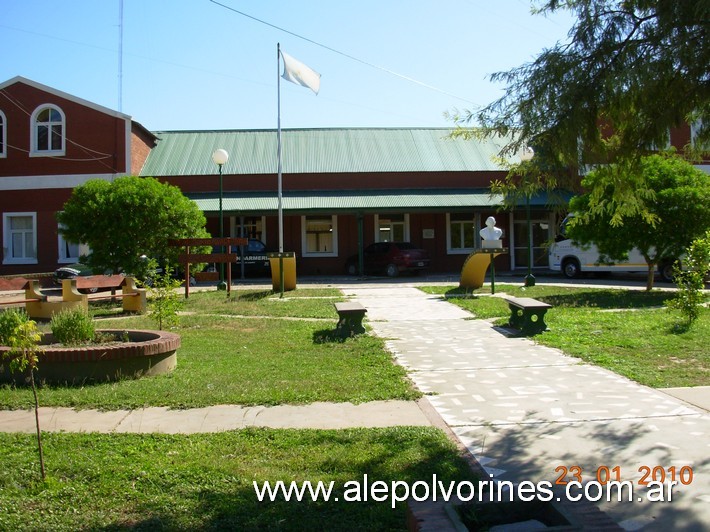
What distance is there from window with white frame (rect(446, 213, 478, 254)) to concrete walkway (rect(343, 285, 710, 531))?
20641 millimetres

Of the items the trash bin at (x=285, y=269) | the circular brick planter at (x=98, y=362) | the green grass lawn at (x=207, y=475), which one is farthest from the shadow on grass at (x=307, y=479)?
the trash bin at (x=285, y=269)

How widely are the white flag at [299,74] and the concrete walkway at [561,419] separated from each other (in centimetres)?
1690

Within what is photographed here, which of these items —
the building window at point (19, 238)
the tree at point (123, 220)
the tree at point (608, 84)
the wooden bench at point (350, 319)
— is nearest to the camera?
the tree at point (608, 84)

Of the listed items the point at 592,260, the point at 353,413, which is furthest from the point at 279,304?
the point at 592,260

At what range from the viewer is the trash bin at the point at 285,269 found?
18.9 m

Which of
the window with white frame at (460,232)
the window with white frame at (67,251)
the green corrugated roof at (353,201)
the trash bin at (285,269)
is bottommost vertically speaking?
the trash bin at (285,269)

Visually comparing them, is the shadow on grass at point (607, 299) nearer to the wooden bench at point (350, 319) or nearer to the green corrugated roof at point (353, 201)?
the wooden bench at point (350, 319)

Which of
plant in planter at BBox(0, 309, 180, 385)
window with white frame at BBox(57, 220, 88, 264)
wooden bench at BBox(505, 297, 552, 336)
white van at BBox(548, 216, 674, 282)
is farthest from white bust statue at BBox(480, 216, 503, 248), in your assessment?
Answer: window with white frame at BBox(57, 220, 88, 264)

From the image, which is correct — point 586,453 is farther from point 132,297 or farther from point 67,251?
point 67,251

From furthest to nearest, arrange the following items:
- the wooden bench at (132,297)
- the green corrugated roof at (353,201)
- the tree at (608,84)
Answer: the green corrugated roof at (353,201) < the wooden bench at (132,297) < the tree at (608,84)

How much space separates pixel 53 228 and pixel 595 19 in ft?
87.8

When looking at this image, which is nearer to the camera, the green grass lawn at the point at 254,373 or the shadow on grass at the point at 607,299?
the green grass lawn at the point at 254,373

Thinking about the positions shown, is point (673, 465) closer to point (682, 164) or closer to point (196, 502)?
point (196, 502)

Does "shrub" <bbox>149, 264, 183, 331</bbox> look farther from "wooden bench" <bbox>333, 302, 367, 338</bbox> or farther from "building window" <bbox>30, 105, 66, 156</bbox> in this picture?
"building window" <bbox>30, 105, 66, 156</bbox>
